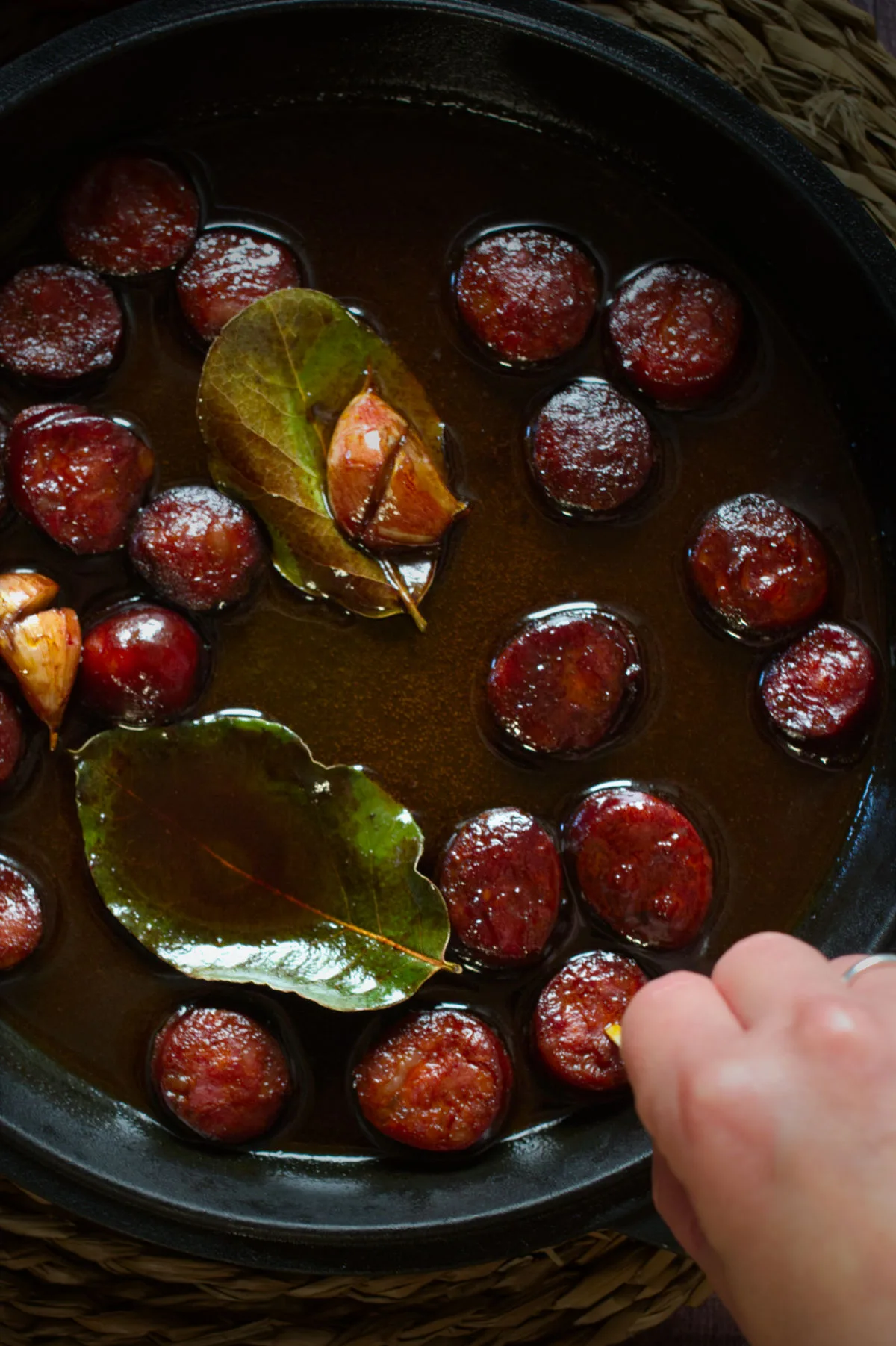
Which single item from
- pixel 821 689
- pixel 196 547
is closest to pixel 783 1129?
pixel 821 689

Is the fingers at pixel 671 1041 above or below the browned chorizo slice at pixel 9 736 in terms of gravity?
above

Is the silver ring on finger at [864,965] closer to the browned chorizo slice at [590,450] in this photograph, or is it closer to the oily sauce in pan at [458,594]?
the oily sauce in pan at [458,594]

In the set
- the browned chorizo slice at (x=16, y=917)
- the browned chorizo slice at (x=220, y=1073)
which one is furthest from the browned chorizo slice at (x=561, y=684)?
the browned chorizo slice at (x=16, y=917)

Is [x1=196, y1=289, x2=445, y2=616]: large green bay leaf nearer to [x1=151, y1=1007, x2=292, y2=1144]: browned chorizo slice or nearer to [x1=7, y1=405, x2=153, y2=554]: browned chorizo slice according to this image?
[x1=7, y1=405, x2=153, y2=554]: browned chorizo slice

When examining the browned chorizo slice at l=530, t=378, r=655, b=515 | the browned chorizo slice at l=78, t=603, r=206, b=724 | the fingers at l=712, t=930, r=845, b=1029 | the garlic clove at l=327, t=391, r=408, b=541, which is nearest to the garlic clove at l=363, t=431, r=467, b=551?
the garlic clove at l=327, t=391, r=408, b=541

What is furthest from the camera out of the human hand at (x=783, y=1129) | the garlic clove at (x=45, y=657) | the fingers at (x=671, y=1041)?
the garlic clove at (x=45, y=657)
